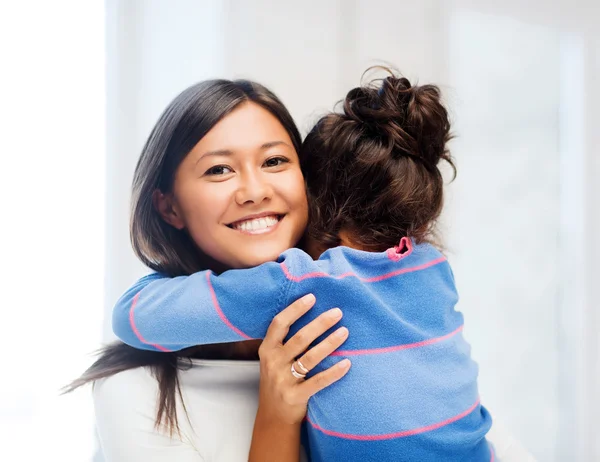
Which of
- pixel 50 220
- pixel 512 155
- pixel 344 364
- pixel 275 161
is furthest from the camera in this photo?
pixel 512 155

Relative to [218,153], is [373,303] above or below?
below

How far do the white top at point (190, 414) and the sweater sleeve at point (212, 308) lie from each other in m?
0.13

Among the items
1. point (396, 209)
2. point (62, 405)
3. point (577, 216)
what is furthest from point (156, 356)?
point (577, 216)

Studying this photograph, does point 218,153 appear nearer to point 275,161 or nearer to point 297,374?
point 275,161

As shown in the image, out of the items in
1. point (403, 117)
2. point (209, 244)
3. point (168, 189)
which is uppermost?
point (403, 117)

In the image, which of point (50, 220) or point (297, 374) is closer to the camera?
point (297, 374)

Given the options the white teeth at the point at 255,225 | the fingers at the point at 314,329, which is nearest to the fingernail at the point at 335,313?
the fingers at the point at 314,329

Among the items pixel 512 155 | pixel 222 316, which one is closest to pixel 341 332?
pixel 222 316

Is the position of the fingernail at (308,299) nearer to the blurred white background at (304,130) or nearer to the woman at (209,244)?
the woman at (209,244)

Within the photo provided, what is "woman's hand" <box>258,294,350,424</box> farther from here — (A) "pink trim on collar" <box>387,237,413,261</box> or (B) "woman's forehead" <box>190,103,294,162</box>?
(B) "woman's forehead" <box>190,103,294,162</box>

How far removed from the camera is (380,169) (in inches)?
41.5

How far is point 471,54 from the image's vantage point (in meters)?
1.76

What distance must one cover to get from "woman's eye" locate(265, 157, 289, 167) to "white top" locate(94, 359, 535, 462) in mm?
380

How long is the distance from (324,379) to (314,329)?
77mm
